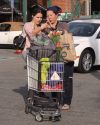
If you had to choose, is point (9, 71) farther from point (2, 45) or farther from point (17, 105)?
point (2, 45)

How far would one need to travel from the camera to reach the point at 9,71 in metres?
15.1

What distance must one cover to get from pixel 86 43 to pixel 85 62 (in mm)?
597

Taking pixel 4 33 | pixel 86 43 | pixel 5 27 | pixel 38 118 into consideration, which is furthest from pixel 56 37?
pixel 5 27

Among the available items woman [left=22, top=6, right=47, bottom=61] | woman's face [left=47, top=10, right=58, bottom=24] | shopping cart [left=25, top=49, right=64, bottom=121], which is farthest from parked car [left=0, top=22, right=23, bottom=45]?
shopping cart [left=25, top=49, right=64, bottom=121]

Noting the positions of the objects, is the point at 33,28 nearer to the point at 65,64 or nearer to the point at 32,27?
the point at 32,27

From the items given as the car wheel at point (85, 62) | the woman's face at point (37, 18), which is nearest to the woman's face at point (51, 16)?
the woman's face at point (37, 18)

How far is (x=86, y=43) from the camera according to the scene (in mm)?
15172

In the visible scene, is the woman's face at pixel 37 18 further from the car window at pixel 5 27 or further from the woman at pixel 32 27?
the car window at pixel 5 27

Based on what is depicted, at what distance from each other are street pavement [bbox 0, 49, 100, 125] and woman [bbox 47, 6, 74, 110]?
24 centimetres

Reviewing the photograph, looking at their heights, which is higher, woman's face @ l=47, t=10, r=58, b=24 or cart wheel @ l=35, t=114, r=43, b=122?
woman's face @ l=47, t=10, r=58, b=24

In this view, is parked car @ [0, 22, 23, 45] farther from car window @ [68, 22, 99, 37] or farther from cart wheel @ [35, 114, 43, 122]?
cart wheel @ [35, 114, 43, 122]

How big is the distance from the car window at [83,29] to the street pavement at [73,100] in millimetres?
1203

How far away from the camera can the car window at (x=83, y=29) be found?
622 inches

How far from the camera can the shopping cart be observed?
8.36m
